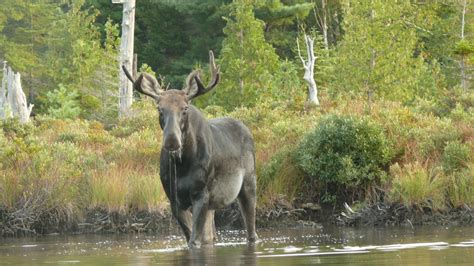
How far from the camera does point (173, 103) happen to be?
15305mm

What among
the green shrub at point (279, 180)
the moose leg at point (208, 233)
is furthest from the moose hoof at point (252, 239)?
the green shrub at point (279, 180)

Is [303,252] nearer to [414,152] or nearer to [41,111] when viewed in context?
[414,152]

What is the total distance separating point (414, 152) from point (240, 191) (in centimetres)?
536

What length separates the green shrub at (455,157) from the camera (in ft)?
68.6

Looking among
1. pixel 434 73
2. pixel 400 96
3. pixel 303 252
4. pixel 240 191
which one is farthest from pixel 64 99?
pixel 303 252

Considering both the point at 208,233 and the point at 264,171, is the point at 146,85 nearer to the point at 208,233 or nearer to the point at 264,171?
the point at 208,233

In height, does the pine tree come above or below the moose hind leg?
above

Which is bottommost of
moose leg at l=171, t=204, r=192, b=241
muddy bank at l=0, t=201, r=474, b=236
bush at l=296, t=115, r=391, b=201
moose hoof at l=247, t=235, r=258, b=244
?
muddy bank at l=0, t=201, r=474, b=236

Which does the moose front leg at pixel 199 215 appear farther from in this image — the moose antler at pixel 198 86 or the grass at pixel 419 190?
the grass at pixel 419 190

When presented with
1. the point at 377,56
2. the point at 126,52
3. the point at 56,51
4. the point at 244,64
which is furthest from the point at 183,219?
the point at 56,51

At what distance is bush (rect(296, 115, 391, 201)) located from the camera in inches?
850

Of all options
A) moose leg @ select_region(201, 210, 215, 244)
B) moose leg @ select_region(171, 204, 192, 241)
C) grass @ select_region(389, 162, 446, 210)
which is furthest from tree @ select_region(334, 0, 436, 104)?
moose leg @ select_region(171, 204, 192, 241)

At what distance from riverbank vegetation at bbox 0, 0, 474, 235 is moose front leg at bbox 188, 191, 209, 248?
17.1 feet

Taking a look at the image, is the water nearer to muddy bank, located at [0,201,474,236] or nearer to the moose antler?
muddy bank, located at [0,201,474,236]
